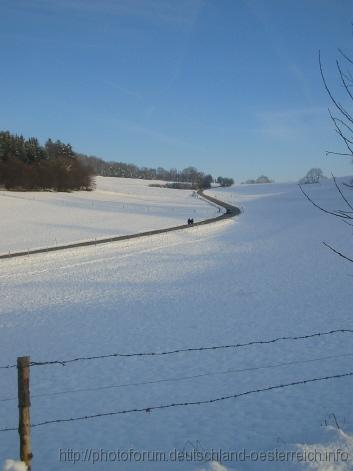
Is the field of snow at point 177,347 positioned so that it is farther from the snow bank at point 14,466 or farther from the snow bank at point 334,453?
the snow bank at point 14,466

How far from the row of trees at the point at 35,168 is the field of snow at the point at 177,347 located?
6022 cm

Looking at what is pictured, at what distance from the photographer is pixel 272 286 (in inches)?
860

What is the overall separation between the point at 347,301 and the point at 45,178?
8106 cm

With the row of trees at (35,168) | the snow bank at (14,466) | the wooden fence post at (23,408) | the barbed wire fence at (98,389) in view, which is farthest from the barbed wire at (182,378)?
the row of trees at (35,168)

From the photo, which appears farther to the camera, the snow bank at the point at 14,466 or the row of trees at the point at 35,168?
the row of trees at the point at 35,168

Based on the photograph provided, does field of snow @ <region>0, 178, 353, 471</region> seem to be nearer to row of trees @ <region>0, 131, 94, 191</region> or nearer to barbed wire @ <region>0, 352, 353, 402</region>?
barbed wire @ <region>0, 352, 353, 402</region>

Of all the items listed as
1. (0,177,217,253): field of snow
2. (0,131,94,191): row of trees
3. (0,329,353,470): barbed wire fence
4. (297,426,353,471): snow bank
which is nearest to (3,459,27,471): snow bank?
(0,329,353,470): barbed wire fence

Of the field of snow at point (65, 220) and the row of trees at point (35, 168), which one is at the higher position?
the row of trees at point (35, 168)

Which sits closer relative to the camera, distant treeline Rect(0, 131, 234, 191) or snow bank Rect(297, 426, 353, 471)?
snow bank Rect(297, 426, 353, 471)

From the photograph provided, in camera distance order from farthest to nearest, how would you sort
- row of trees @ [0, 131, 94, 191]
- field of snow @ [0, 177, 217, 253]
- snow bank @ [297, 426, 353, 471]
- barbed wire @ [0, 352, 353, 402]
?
row of trees @ [0, 131, 94, 191] → field of snow @ [0, 177, 217, 253] → barbed wire @ [0, 352, 353, 402] → snow bank @ [297, 426, 353, 471]

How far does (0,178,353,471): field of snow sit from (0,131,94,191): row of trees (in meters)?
60.2

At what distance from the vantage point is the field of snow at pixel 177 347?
8.00 metres

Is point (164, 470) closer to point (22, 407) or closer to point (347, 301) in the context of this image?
point (22, 407)

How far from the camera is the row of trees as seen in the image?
3354 inches
